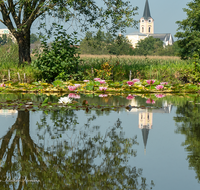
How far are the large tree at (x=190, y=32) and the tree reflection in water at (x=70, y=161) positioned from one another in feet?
131

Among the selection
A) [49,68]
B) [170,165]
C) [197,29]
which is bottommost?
[170,165]

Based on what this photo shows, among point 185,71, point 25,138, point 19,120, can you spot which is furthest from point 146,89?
point 25,138

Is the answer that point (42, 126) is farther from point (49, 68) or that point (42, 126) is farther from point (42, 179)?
point (49, 68)

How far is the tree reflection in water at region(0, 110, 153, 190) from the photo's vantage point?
3.23 meters

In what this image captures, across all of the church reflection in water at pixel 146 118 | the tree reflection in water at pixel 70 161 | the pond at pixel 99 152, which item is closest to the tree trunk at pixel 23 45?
the church reflection in water at pixel 146 118

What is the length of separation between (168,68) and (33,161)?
13.5 metres

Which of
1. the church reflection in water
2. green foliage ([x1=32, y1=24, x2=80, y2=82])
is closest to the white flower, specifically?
the church reflection in water

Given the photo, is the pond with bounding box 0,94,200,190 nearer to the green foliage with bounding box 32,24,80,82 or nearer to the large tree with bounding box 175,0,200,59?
the green foliage with bounding box 32,24,80,82

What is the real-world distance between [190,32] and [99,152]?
43.1 metres

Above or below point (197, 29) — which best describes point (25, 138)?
below

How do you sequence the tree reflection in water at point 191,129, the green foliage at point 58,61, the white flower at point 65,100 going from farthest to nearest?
the green foliage at point 58,61, the white flower at point 65,100, the tree reflection in water at point 191,129

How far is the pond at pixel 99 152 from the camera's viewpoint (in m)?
3.29

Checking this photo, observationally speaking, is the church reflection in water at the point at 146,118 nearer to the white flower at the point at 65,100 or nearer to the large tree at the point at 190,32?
the white flower at the point at 65,100

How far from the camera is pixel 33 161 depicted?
151 inches
